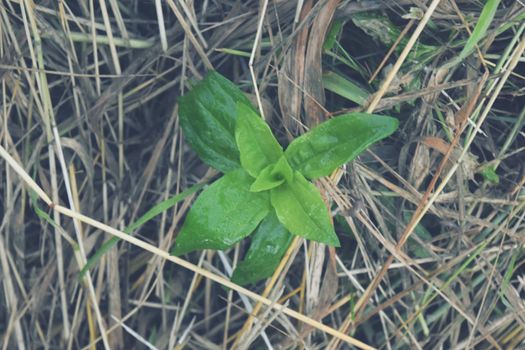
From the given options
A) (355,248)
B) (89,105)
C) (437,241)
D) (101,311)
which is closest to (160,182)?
(89,105)

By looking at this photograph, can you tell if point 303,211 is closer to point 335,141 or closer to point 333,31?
point 335,141

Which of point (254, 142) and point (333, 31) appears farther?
point (333, 31)

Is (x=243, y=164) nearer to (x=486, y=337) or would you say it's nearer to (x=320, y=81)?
(x=320, y=81)

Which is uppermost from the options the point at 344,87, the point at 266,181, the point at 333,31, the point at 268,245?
the point at 333,31

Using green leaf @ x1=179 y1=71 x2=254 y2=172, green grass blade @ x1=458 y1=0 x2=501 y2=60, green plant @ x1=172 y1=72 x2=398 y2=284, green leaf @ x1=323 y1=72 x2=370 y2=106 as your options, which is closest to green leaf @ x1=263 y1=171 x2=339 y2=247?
green plant @ x1=172 y1=72 x2=398 y2=284

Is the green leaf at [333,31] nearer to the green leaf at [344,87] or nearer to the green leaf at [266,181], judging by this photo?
the green leaf at [344,87]

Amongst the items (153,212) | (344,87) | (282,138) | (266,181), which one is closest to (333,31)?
(344,87)
